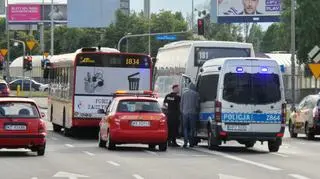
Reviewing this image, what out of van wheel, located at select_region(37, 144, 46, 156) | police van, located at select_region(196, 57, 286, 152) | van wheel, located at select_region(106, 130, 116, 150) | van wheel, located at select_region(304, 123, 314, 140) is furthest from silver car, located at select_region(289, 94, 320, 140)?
van wheel, located at select_region(37, 144, 46, 156)

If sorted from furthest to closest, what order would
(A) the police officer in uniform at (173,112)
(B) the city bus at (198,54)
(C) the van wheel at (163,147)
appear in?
(B) the city bus at (198,54)
(A) the police officer in uniform at (173,112)
(C) the van wheel at (163,147)

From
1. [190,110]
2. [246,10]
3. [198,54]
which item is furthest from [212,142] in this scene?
[246,10]

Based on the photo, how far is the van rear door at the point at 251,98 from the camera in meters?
22.8

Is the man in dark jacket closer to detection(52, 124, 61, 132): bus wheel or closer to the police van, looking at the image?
the police van

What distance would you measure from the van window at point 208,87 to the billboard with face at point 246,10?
6058 cm

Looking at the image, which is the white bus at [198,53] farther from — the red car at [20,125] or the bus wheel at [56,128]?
the red car at [20,125]

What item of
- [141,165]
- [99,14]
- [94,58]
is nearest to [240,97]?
[141,165]

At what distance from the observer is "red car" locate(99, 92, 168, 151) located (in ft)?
74.1

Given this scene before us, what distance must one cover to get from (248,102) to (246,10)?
62.8 meters

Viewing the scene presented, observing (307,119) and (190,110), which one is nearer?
(190,110)

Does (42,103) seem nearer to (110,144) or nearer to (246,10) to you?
(246,10)

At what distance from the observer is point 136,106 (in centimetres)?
2298

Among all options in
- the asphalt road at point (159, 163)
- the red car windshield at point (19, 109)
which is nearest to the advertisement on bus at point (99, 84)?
the asphalt road at point (159, 163)

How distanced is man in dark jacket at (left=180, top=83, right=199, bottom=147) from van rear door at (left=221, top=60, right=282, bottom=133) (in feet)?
5.52
